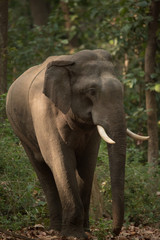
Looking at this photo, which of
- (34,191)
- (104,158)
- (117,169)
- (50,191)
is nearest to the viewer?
(117,169)

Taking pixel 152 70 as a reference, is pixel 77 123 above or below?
above

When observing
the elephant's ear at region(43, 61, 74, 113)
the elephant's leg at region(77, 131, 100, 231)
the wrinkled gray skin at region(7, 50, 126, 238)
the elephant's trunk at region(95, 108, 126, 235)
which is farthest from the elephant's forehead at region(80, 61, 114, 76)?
the elephant's leg at region(77, 131, 100, 231)

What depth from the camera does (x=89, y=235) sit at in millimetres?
6621

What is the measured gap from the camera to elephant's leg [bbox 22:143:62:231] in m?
7.05

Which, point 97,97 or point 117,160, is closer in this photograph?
point 117,160

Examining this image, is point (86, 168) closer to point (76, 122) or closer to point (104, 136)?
point (76, 122)

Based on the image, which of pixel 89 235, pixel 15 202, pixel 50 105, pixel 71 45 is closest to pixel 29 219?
pixel 15 202

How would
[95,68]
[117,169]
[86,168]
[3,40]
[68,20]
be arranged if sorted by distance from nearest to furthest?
[117,169]
[95,68]
[86,168]
[3,40]
[68,20]

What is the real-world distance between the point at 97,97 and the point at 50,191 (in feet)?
5.57

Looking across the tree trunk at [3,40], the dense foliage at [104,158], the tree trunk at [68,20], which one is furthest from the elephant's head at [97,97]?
the tree trunk at [68,20]

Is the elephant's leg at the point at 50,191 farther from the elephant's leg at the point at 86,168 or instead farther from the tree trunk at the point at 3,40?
the tree trunk at the point at 3,40

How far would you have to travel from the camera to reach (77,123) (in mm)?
6273

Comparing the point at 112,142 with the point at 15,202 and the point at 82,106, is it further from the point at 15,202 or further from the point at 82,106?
the point at 15,202

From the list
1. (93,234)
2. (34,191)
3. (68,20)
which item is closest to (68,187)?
(93,234)
